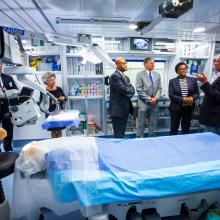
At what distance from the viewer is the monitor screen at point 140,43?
3.96 meters

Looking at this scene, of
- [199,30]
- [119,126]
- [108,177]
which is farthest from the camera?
[199,30]

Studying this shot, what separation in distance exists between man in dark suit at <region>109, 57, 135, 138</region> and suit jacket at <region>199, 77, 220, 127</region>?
111cm

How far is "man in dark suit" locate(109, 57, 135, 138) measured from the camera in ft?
10.1

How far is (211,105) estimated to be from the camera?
249 centimetres

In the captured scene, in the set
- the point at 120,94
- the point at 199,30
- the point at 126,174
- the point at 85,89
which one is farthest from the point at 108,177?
the point at 199,30

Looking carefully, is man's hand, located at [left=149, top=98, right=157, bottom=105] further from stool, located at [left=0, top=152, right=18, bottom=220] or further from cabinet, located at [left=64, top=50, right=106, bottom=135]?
stool, located at [left=0, top=152, right=18, bottom=220]

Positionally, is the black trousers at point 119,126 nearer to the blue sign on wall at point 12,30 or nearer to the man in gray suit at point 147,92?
the man in gray suit at point 147,92

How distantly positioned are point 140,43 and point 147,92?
1.14 metres

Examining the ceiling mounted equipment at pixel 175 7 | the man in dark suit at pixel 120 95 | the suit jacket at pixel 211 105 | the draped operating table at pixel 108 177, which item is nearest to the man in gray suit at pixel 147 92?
the man in dark suit at pixel 120 95

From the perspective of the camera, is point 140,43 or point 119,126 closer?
point 119,126

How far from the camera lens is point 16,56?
1.48 metres

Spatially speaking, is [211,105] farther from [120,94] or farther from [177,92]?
[120,94]

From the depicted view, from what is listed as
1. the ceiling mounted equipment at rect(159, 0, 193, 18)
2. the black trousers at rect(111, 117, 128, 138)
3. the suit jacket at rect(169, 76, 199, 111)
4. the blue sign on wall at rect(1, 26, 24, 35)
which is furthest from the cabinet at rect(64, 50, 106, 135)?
the blue sign on wall at rect(1, 26, 24, 35)

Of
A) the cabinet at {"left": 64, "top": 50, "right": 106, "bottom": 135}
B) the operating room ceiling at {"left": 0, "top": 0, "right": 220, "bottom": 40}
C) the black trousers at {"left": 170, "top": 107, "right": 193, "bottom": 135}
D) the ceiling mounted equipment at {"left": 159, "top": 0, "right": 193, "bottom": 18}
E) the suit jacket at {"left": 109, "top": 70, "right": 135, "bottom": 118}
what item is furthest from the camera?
the cabinet at {"left": 64, "top": 50, "right": 106, "bottom": 135}
